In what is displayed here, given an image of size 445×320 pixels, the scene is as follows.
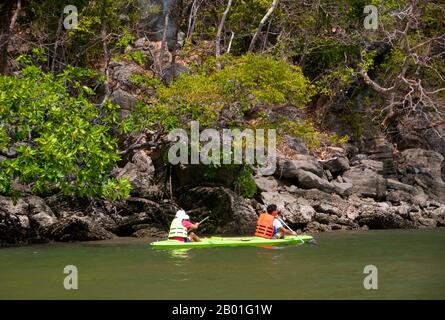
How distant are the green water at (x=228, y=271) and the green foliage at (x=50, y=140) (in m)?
1.50

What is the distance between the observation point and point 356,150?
2423 centimetres

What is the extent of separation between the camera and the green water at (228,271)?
753 cm

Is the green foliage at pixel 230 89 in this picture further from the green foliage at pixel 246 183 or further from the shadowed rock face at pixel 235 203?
the shadowed rock face at pixel 235 203

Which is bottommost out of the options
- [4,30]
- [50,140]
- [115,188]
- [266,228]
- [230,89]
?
[266,228]

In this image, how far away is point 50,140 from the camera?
11805mm

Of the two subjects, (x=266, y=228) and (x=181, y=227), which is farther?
(x=266, y=228)

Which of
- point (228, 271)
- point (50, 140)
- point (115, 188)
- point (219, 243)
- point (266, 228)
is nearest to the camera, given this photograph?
point (228, 271)

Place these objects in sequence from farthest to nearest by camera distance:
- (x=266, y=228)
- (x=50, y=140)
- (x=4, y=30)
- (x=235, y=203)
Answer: (x=235, y=203), (x=4, y=30), (x=266, y=228), (x=50, y=140)

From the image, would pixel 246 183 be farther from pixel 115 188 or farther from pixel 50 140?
pixel 50 140

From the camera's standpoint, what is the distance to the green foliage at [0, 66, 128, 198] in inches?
467

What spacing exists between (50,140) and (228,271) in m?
4.68

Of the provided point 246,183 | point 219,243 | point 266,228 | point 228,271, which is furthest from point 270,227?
point 246,183
